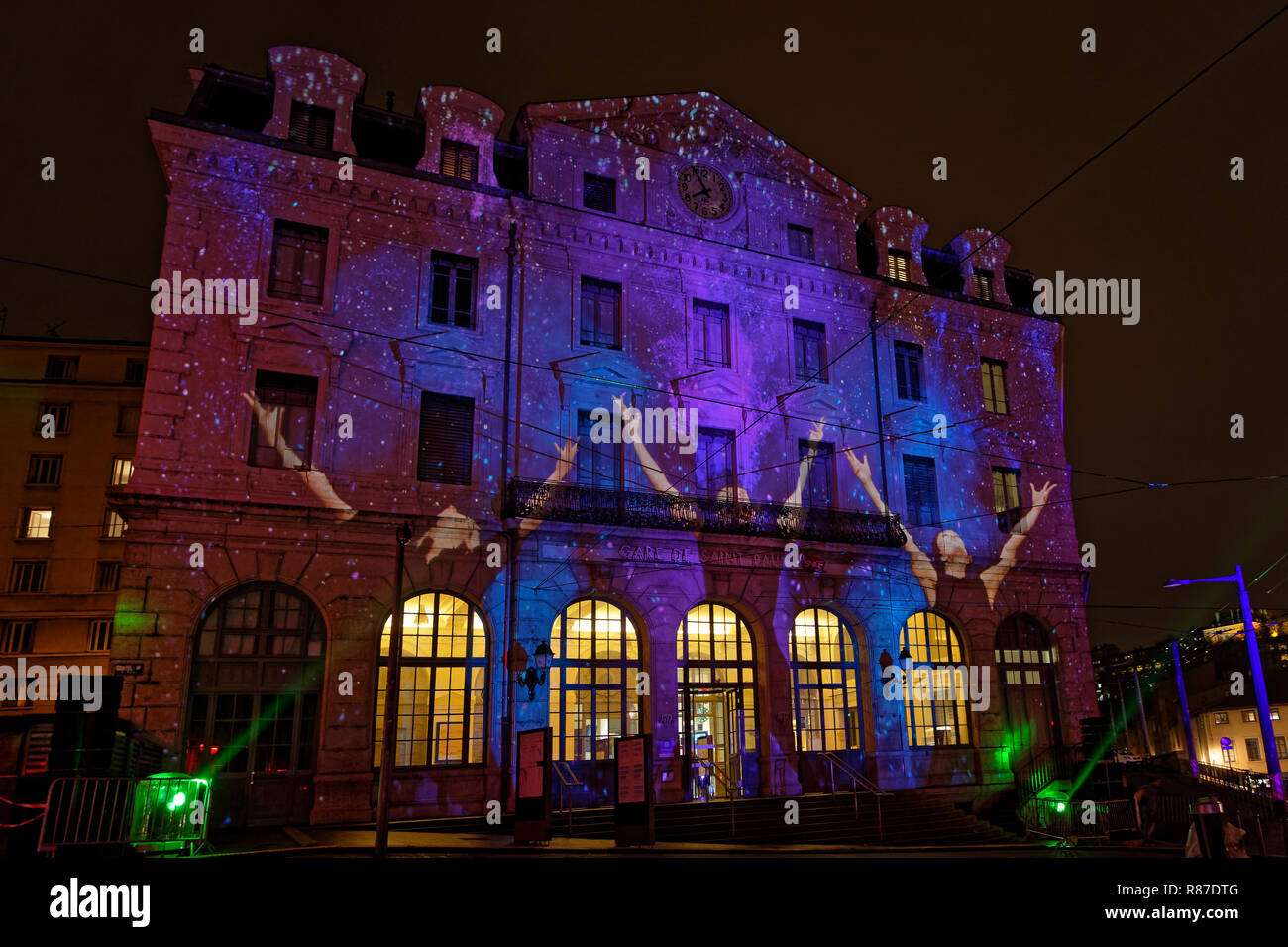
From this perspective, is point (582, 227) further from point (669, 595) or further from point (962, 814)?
point (962, 814)

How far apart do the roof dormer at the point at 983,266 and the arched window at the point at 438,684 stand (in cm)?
2033

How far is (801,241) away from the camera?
91.1ft

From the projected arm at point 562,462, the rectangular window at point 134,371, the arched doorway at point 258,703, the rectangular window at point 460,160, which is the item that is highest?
the rectangular window at point 134,371

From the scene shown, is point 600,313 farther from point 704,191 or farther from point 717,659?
point 717,659

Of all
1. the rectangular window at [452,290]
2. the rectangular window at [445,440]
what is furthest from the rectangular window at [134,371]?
the rectangular window at [445,440]

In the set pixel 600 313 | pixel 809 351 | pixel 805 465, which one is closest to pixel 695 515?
pixel 805 465

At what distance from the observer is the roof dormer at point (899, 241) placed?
29.1 meters

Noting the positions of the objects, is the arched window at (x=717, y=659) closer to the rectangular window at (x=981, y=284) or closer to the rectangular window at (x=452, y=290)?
the rectangular window at (x=452, y=290)

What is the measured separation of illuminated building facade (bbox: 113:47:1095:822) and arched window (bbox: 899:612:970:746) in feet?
0.36

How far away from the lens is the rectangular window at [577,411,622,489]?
22719mm

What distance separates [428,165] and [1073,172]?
15.5 meters

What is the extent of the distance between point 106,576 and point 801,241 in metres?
31.8

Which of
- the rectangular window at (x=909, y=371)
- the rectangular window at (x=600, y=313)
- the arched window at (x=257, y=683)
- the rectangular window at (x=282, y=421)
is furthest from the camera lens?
the rectangular window at (x=909, y=371)
